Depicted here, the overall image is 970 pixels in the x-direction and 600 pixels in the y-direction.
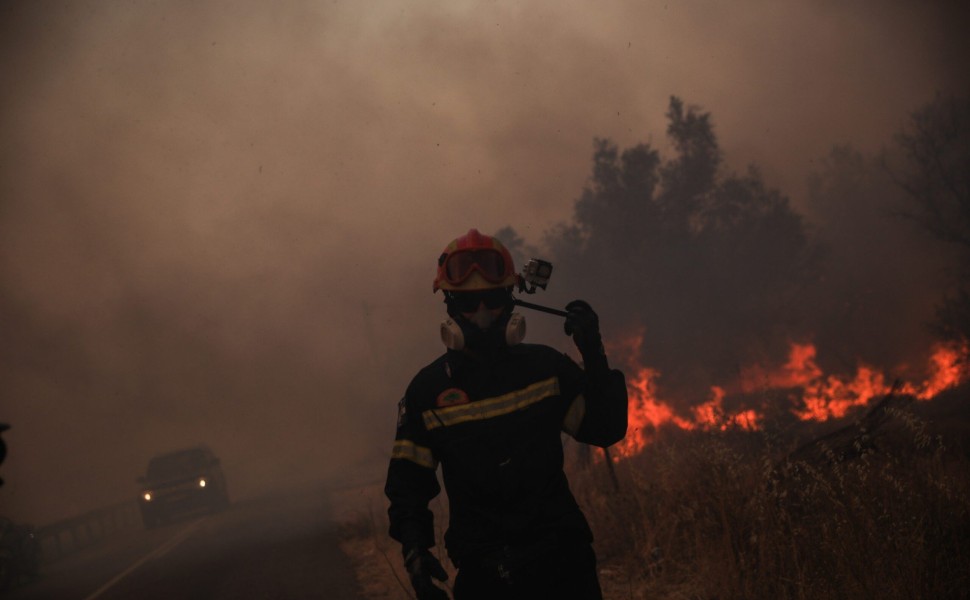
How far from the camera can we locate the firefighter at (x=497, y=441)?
2.99 m

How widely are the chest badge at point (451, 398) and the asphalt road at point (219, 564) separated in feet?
16.5

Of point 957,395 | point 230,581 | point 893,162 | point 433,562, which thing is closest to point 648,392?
point 957,395

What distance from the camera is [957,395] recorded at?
1612 cm

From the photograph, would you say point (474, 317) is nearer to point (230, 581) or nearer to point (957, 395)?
point (230, 581)

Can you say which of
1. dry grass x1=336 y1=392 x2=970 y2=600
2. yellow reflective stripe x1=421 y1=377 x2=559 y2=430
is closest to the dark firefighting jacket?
yellow reflective stripe x1=421 y1=377 x2=559 y2=430

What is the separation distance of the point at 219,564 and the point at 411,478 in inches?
334

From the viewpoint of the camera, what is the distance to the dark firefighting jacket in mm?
3014

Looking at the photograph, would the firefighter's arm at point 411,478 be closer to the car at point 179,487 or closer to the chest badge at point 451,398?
the chest badge at point 451,398

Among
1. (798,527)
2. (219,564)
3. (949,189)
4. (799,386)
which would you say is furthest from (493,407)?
(949,189)

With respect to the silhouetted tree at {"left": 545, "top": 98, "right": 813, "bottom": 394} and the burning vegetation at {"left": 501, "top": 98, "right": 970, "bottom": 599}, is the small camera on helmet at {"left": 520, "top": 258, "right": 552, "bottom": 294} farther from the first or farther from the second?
the silhouetted tree at {"left": 545, "top": 98, "right": 813, "bottom": 394}

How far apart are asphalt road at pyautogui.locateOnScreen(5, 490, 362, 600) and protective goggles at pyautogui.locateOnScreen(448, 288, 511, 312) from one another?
5127mm

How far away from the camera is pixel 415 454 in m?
3.30

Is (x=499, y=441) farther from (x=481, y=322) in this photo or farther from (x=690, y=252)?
(x=690, y=252)

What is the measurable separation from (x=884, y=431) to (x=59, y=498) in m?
36.0
